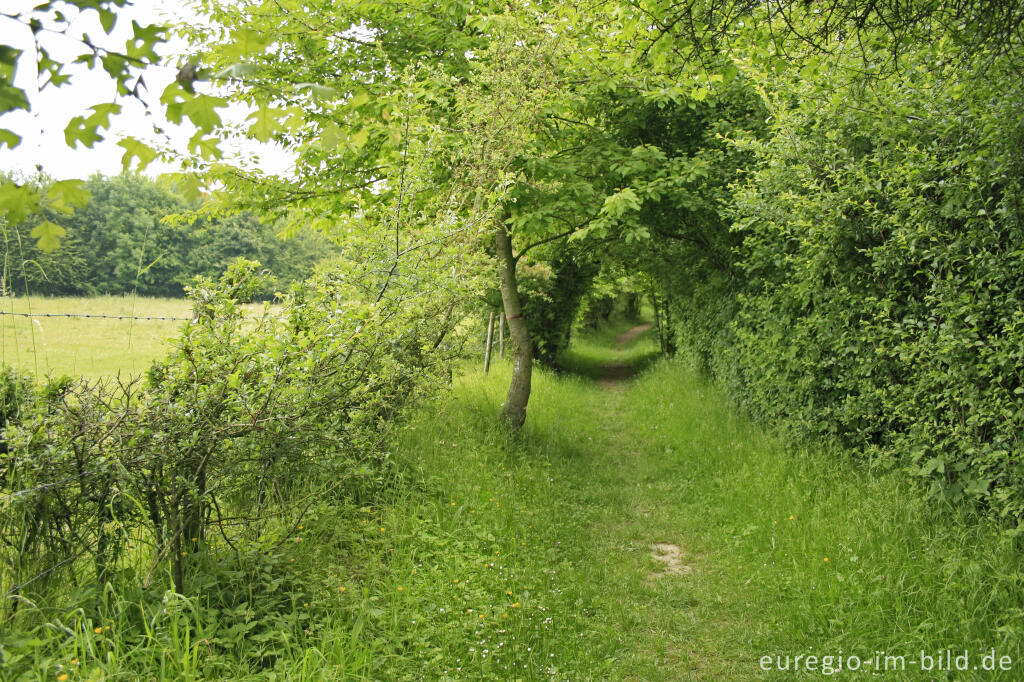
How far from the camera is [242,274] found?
405 cm

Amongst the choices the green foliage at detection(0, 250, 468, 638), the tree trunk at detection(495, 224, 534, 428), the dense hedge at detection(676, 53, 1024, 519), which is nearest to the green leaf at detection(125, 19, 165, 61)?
the green foliage at detection(0, 250, 468, 638)

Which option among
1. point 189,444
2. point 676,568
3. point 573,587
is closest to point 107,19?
point 189,444

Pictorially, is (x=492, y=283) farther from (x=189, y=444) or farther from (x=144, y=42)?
(x=144, y=42)

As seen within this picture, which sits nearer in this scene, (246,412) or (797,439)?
(246,412)

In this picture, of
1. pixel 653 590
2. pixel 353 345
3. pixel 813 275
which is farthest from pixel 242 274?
pixel 813 275

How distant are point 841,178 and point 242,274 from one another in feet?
17.1

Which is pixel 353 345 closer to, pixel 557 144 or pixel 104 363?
Answer: pixel 104 363

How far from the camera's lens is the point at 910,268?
5.16 metres

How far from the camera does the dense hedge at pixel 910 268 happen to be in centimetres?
412

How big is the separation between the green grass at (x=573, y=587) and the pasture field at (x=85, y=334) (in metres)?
1.55

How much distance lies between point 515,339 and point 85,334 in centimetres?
616

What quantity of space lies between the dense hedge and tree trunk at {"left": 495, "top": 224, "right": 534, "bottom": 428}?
3.54 m

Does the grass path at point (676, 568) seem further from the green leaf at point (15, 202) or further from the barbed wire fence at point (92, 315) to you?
the green leaf at point (15, 202)

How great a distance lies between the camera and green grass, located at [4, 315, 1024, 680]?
323 cm
